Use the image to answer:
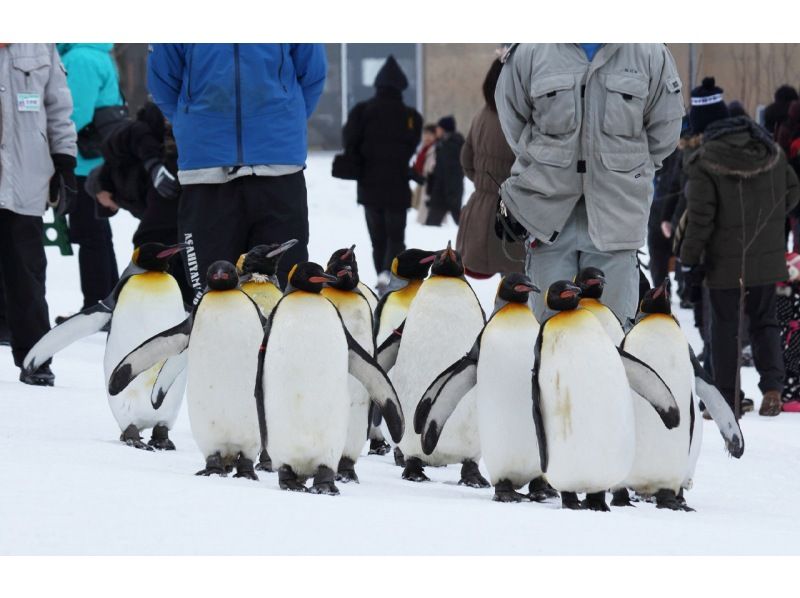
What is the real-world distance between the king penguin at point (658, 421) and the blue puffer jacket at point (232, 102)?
4.94 feet

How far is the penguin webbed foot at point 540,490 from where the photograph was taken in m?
4.59

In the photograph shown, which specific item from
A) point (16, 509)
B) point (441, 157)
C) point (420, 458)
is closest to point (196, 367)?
point (420, 458)

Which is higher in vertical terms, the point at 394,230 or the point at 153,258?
the point at 153,258

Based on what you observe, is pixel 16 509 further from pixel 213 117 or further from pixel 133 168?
pixel 133 168

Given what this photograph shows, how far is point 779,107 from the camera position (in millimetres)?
10289

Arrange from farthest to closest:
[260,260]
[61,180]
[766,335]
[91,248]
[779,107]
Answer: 1. [779,107]
2. [91,248]
3. [766,335]
4. [61,180]
5. [260,260]

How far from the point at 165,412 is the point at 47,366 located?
139cm

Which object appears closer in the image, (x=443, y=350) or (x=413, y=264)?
(x=443, y=350)

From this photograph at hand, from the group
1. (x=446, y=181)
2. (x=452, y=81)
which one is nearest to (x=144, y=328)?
(x=446, y=181)

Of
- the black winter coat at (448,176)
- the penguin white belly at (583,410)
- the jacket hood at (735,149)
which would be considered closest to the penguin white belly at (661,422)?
the penguin white belly at (583,410)

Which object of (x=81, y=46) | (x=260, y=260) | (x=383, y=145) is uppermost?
(x=81, y=46)

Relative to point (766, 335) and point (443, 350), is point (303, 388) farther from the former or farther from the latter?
point (766, 335)

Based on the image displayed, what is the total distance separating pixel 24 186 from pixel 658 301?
3140 millimetres

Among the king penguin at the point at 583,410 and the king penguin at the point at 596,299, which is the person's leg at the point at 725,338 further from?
the king penguin at the point at 583,410
